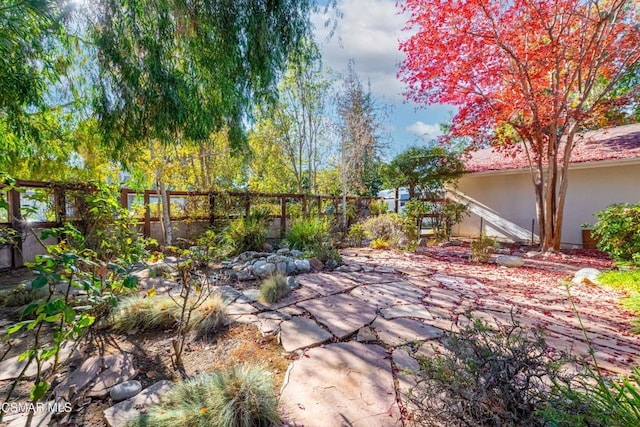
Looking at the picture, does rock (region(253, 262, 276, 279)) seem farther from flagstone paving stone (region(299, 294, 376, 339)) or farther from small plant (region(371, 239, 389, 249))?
small plant (region(371, 239, 389, 249))

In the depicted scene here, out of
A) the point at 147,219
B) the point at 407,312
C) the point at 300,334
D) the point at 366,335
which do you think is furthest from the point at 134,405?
the point at 147,219

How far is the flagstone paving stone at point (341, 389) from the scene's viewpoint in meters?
1.50

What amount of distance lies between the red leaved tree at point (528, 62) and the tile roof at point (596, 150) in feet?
4.27

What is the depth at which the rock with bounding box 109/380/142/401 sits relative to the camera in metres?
1.72

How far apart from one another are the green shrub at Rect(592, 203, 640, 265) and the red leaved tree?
1200 mm

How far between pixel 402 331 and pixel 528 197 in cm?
836

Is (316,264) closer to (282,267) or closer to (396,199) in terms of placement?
(282,267)

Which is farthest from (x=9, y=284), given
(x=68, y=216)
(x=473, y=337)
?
(x=473, y=337)

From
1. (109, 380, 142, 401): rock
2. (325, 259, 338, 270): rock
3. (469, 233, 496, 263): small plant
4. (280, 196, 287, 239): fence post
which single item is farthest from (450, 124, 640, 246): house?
(109, 380, 142, 401): rock

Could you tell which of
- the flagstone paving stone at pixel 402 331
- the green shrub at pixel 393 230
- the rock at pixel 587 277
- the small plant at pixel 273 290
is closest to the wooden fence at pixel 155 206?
the green shrub at pixel 393 230

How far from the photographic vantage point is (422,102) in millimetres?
6797

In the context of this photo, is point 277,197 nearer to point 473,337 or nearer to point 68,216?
point 68,216

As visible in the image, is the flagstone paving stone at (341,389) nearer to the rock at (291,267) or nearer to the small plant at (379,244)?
the rock at (291,267)

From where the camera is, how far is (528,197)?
8.51 meters
